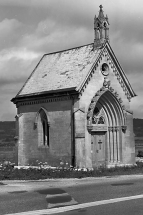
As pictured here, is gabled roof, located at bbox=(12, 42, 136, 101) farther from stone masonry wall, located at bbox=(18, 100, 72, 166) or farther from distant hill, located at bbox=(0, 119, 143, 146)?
distant hill, located at bbox=(0, 119, 143, 146)

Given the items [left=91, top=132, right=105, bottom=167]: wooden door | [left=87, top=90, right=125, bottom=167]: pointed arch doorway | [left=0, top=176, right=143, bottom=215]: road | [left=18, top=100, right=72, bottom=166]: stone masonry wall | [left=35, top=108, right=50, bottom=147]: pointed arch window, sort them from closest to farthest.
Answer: [left=0, top=176, right=143, bottom=215]: road, [left=18, top=100, right=72, bottom=166]: stone masonry wall, [left=91, top=132, right=105, bottom=167]: wooden door, [left=87, top=90, right=125, bottom=167]: pointed arch doorway, [left=35, top=108, right=50, bottom=147]: pointed arch window

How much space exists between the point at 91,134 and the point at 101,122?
1.75 m

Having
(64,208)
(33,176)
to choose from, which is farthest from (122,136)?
(64,208)

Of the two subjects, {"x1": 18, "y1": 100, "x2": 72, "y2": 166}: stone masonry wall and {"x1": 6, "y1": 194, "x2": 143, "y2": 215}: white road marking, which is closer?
{"x1": 6, "y1": 194, "x2": 143, "y2": 215}: white road marking

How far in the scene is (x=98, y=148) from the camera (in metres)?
27.8

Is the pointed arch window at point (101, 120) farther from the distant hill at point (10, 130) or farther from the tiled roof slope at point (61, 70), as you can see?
the distant hill at point (10, 130)

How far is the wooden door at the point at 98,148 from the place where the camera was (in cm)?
2731

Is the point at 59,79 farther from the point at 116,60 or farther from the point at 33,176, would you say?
the point at 33,176

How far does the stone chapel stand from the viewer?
25703 millimetres

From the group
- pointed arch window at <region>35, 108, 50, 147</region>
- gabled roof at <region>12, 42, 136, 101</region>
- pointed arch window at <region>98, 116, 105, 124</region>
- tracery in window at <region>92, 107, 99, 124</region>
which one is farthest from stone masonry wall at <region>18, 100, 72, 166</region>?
pointed arch window at <region>98, 116, 105, 124</region>

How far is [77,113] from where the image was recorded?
2538 cm

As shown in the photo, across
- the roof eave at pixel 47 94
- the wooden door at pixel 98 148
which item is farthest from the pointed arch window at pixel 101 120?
the roof eave at pixel 47 94

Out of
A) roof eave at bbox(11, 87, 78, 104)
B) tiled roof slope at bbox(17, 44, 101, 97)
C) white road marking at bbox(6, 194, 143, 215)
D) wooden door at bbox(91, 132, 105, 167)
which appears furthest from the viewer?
wooden door at bbox(91, 132, 105, 167)

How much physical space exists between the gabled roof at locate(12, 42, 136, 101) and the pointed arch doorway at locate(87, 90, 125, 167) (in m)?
2.31
